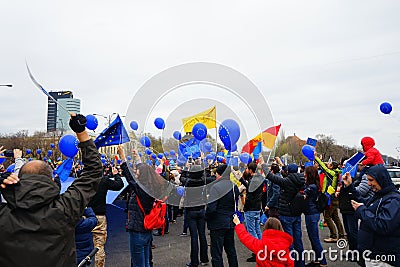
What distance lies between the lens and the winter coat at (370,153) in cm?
540

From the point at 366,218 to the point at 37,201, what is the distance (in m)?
2.89

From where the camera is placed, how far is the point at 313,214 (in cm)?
607

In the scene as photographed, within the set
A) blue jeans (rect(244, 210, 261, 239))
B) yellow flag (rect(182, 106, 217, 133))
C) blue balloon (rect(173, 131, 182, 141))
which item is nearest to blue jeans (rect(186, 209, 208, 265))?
blue jeans (rect(244, 210, 261, 239))

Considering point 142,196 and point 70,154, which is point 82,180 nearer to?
point 142,196

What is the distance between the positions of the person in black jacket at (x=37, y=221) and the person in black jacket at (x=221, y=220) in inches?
115

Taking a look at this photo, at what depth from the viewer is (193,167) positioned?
245 inches

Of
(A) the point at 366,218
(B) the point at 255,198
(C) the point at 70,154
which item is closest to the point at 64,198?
(A) the point at 366,218

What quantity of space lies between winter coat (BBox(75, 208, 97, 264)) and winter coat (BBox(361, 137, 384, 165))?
430 cm

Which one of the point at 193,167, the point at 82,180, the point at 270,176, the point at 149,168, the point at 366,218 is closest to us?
the point at 82,180

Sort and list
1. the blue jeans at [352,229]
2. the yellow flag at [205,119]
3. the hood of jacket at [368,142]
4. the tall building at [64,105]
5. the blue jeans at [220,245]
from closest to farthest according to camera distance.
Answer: the tall building at [64,105]
the blue jeans at [220,245]
the hood of jacket at [368,142]
the blue jeans at [352,229]
the yellow flag at [205,119]

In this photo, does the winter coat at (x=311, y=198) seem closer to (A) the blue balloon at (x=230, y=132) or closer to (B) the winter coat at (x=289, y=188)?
(B) the winter coat at (x=289, y=188)

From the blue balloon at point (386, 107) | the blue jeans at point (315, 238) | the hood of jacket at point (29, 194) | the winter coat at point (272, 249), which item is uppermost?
the blue balloon at point (386, 107)

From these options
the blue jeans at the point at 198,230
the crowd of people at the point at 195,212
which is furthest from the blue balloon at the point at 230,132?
the blue jeans at the point at 198,230

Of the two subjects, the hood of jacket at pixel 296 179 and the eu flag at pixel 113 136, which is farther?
the hood of jacket at pixel 296 179
